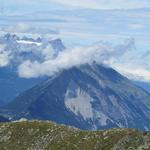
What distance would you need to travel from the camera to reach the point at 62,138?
14262 cm

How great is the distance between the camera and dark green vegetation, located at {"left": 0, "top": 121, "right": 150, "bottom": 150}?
417 ft

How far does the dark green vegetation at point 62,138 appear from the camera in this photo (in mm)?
127219

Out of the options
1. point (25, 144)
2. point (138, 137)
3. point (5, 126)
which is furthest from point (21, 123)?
point (138, 137)

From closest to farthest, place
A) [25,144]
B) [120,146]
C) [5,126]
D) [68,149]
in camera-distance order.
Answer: [120,146] → [68,149] → [25,144] → [5,126]

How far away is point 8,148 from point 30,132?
325 inches

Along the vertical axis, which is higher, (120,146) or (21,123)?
(120,146)

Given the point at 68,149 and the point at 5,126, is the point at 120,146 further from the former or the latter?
the point at 5,126

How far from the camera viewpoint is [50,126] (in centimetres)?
15238

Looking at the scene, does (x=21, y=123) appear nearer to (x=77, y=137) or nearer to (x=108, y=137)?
(x=77, y=137)

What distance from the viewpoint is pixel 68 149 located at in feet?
443

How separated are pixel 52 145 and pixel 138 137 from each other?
1001 inches

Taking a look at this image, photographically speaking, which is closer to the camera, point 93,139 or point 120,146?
point 120,146

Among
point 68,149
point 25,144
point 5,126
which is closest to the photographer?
point 68,149

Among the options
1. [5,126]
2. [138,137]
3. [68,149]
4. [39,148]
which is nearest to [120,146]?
[138,137]
